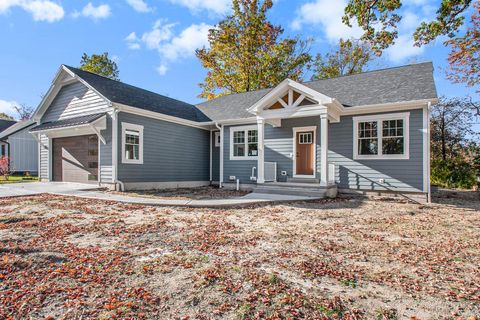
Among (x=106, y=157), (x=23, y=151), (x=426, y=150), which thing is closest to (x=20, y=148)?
(x=23, y=151)

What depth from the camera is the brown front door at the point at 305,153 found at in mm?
11406

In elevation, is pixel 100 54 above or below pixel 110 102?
above

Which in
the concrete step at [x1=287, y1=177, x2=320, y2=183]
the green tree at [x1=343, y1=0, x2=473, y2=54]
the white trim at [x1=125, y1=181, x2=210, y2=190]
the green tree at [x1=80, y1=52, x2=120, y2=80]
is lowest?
the white trim at [x1=125, y1=181, x2=210, y2=190]

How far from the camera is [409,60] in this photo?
24562 millimetres

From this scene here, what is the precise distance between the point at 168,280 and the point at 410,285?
99.3 inches

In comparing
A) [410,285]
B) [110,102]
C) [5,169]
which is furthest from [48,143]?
[410,285]

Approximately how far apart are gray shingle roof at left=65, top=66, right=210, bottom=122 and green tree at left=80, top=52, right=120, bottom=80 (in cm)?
2391

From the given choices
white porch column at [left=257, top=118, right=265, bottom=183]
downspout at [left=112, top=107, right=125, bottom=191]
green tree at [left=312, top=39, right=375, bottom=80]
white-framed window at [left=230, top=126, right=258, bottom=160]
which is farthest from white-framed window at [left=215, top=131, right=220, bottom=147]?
green tree at [left=312, top=39, right=375, bottom=80]

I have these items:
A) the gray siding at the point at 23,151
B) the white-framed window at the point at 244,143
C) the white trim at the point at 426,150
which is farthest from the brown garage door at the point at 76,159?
the white trim at the point at 426,150

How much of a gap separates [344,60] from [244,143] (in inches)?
717

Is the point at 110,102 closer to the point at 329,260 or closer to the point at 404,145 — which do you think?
the point at 329,260

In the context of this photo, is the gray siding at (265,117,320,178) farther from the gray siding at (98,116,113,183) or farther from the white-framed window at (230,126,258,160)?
the gray siding at (98,116,113,183)

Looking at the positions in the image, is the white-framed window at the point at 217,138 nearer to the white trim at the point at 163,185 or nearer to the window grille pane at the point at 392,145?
the white trim at the point at 163,185

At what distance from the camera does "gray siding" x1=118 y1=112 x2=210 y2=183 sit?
438 inches
